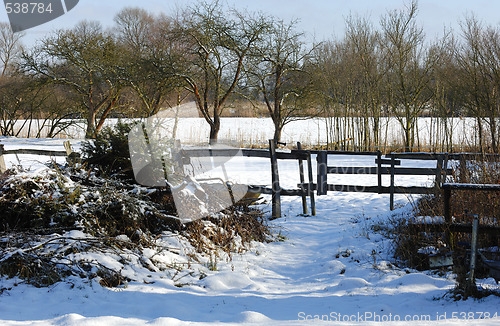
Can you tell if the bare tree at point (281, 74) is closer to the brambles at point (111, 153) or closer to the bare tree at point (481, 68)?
the bare tree at point (481, 68)

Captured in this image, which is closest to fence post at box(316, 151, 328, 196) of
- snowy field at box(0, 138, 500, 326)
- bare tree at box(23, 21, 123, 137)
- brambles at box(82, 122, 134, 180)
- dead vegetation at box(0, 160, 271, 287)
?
snowy field at box(0, 138, 500, 326)

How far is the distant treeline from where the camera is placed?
18141 millimetres

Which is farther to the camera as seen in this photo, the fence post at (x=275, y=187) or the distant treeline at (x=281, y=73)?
the distant treeline at (x=281, y=73)

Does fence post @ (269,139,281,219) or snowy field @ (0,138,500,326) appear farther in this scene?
fence post @ (269,139,281,219)

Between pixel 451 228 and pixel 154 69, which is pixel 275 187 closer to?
pixel 451 228

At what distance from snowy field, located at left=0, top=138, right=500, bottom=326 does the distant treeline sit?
12.1 m

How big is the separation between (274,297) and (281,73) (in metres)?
18.0

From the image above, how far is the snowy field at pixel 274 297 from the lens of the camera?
3.53 metres

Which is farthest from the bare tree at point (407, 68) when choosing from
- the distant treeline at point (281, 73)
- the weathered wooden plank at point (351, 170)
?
the weathered wooden plank at point (351, 170)

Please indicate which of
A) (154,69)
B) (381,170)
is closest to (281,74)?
(154,69)

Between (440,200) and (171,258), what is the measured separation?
399 cm

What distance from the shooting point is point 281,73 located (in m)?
21.2

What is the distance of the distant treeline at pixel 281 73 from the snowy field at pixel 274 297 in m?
12.1

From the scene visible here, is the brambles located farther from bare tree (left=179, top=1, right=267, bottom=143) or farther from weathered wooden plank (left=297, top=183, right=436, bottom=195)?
bare tree (left=179, top=1, right=267, bottom=143)
